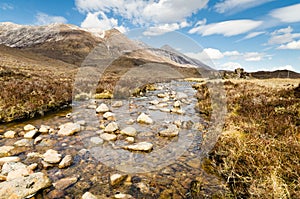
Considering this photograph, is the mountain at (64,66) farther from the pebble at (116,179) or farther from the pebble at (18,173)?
the pebble at (116,179)

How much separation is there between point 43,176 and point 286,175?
4.34m

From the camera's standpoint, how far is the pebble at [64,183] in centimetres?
359

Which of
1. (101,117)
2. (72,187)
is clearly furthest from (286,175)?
(101,117)

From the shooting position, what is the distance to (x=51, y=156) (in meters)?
4.51

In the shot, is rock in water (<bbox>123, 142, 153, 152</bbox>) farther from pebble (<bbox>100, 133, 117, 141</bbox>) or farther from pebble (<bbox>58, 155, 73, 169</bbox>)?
pebble (<bbox>58, 155, 73, 169</bbox>)

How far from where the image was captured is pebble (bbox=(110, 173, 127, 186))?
378 centimetres

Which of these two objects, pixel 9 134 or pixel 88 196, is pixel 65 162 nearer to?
pixel 88 196

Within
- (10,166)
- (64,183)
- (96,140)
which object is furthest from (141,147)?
(10,166)

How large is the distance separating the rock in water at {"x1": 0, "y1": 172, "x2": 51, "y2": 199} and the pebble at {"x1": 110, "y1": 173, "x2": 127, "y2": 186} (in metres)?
1.14

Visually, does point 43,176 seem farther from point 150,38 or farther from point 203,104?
point 150,38

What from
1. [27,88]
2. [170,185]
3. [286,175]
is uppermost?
[27,88]

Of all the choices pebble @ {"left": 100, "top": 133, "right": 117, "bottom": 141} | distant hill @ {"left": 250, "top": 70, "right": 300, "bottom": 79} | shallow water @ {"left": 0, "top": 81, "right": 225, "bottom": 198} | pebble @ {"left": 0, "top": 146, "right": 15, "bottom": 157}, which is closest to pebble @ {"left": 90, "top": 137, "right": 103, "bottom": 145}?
shallow water @ {"left": 0, "top": 81, "right": 225, "bottom": 198}

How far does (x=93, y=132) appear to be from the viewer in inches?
257

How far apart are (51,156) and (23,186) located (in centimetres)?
124
